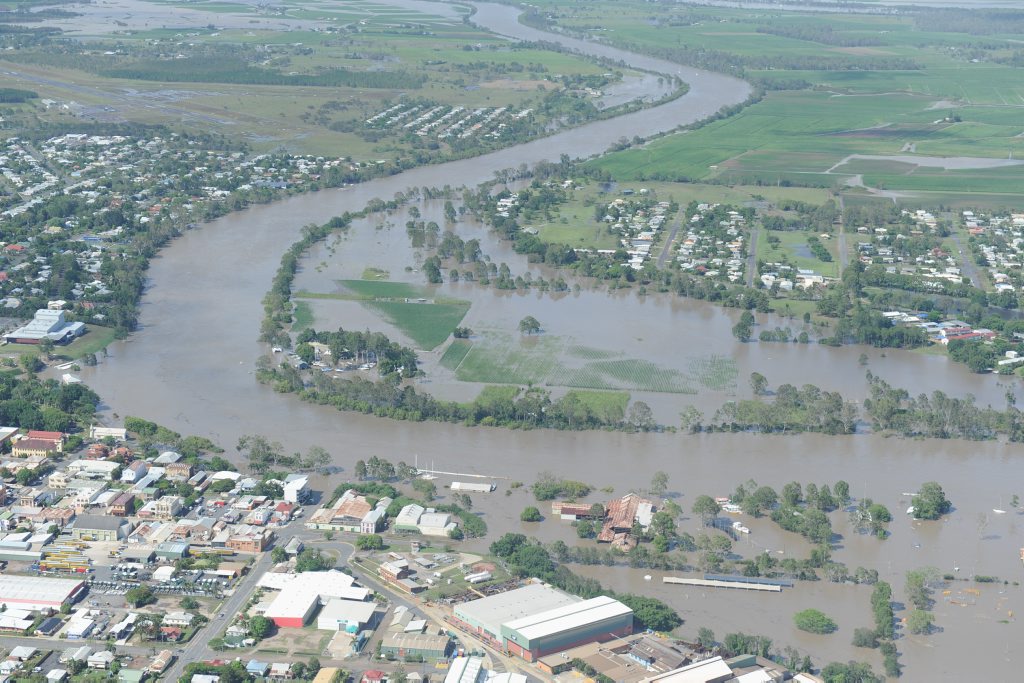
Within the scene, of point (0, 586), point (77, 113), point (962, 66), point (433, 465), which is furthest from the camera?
point (962, 66)

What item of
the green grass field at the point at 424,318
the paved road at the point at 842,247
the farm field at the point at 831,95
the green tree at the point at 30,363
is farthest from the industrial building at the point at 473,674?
the farm field at the point at 831,95

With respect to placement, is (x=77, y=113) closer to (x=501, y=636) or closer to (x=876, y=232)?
(x=876, y=232)

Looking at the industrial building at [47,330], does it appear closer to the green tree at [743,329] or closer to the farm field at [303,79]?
the green tree at [743,329]

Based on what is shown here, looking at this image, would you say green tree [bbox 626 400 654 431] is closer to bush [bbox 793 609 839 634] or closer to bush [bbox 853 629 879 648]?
bush [bbox 793 609 839 634]

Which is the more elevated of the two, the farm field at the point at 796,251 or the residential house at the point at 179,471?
the farm field at the point at 796,251

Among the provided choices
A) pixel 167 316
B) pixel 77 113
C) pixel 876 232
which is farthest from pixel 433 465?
pixel 77 113

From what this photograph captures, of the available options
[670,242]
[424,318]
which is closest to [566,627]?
[424,318]

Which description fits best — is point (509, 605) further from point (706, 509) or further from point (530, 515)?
point (706, 509)
